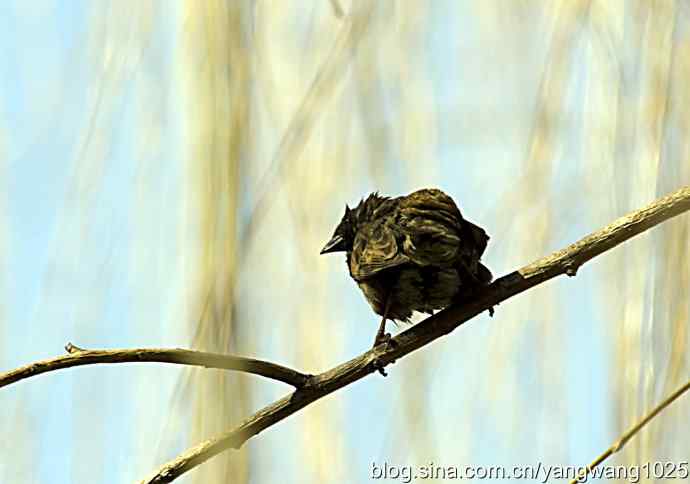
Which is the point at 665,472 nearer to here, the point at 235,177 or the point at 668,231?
the point at 668,231

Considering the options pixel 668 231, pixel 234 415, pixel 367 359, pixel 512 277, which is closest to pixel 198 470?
pixel 234 415

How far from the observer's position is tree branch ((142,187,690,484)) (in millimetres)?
854

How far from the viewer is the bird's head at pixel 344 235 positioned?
5.41 ft

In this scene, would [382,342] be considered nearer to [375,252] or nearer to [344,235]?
[375,252]

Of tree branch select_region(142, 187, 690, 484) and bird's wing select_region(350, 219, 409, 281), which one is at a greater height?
bird's wing select_region(350, 219, 409, 281)

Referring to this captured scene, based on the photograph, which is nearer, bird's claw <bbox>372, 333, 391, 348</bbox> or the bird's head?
bird's claw <bbox>372, 333, 391, 348</bbox>

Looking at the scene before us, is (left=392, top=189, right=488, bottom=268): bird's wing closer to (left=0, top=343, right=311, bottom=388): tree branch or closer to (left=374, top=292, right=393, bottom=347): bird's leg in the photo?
(left=374, top=292, right=393, bottom=347): bird's leg

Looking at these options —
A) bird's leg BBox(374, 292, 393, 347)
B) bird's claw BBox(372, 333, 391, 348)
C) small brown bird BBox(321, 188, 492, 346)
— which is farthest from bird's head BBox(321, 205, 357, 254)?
bird's claw BBox(372, 333, 391, 348)

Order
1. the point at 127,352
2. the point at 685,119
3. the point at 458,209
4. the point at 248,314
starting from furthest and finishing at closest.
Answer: the point at 458,209
the point at 685,119
the point at 248,314
the point at 127,352

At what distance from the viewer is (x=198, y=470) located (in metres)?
0.91

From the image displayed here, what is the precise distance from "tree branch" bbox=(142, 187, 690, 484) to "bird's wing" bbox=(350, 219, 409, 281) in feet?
0.60

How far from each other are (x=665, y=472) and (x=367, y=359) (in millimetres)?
315

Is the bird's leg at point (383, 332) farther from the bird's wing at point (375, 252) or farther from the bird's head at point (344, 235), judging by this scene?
the bird's head at point (344, 235)

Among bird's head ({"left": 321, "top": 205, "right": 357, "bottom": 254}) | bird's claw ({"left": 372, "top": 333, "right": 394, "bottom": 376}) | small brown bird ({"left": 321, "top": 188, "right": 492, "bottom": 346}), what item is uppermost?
bird's head ({"left": 321, "top": 205, "right": 357, "bottom": 254})
